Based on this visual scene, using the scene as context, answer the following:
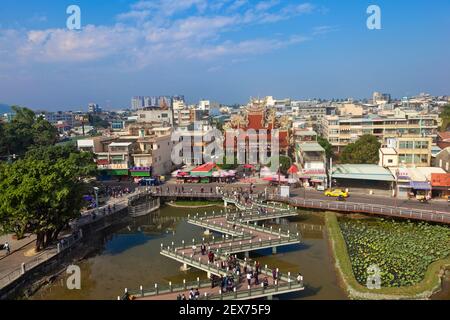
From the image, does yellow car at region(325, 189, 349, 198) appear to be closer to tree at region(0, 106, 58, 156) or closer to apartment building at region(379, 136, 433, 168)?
apartment building at region(379, 136, 433, 168)

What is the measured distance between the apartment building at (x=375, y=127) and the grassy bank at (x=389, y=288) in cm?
4605

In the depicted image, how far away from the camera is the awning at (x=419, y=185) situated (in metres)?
45.7

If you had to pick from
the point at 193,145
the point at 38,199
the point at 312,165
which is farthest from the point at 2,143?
the point at 312,165

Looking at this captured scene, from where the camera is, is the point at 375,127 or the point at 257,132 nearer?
the point at 257,132

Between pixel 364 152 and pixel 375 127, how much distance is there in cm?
2029

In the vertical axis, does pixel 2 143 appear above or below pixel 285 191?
above

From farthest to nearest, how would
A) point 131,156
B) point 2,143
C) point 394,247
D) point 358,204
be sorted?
1. point 2,143
2. point 131,156
3. point 358,204
4. point 394,247

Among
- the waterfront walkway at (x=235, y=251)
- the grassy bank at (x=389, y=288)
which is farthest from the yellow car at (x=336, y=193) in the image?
the grassy bank at (x=389, y=288)

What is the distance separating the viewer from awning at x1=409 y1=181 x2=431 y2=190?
150 ft

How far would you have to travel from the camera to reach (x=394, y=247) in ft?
114

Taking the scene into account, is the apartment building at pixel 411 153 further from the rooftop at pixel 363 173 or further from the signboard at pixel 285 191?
the signboard at pixel 285 191

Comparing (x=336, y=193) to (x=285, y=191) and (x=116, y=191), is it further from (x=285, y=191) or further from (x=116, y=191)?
(x=116, y=191)

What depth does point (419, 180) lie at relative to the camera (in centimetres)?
4691

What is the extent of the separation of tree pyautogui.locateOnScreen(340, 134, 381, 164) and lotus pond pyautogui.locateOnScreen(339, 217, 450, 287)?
2051cm
